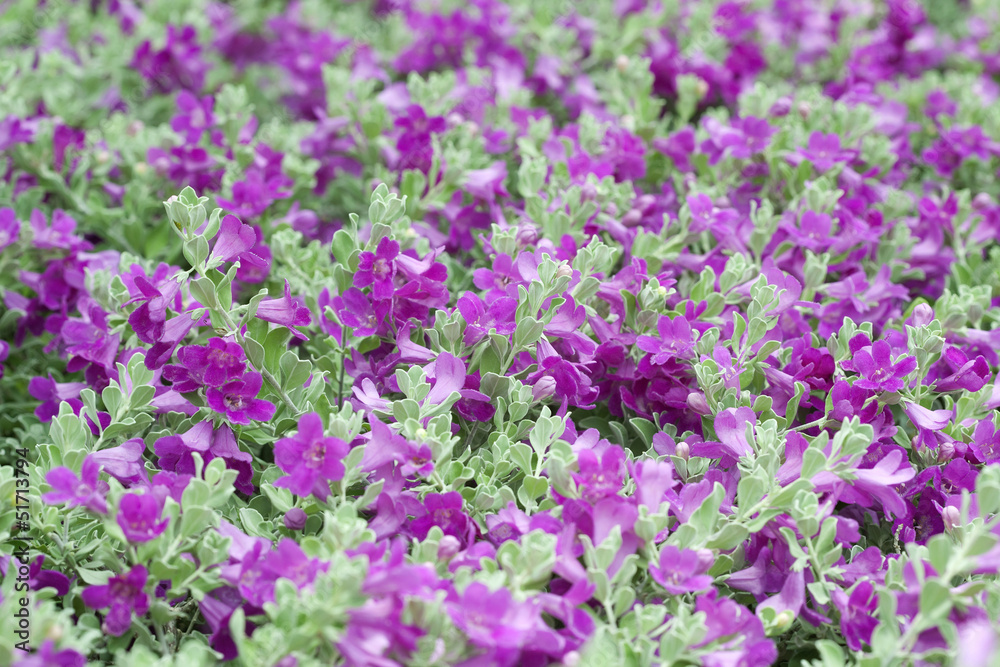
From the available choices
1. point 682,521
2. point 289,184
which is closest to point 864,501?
point 682,521

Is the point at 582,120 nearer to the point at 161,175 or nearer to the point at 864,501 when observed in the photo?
the point at 161,175

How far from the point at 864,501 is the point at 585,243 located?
960mm

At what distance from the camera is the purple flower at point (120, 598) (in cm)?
150

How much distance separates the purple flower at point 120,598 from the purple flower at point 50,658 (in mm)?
92

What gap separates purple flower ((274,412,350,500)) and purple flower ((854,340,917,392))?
107cm

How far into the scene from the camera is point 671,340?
194 centimetres

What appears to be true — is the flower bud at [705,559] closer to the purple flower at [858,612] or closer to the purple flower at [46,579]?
the purple flower at [858,612]

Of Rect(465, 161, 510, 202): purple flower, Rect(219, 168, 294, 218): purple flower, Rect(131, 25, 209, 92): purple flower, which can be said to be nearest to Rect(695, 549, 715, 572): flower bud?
Rect(465, 161, 510, 202): purple flower

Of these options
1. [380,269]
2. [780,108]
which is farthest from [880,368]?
[780,108]

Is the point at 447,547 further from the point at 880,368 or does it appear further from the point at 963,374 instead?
the point at 963,374

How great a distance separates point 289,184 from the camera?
8.96ft

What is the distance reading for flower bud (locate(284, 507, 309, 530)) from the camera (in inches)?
65.4

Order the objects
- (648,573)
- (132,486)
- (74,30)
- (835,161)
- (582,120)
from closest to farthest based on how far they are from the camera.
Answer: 1. (648,573)
2. (132,486)
3. (835,161)
4. (582,120)
5. (74,30)

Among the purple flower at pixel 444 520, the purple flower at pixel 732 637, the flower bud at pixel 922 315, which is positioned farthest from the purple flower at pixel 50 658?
the flower bud at pixel 922 315
